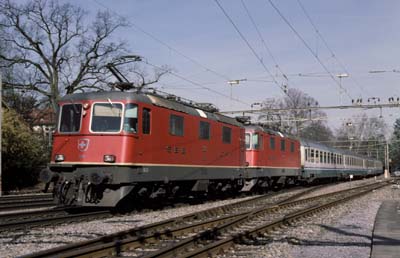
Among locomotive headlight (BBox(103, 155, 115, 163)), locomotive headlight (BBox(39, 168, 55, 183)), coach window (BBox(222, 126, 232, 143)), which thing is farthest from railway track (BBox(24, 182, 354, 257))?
coach window (BBox(222, 126, 232, 143))

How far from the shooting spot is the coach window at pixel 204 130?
19.2 m

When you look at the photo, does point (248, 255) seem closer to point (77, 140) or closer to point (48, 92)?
point (77, 140)

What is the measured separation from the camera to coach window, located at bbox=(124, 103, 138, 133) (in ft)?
49.2

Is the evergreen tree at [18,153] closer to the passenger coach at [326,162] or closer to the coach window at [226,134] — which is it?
the coach window at [226,134]

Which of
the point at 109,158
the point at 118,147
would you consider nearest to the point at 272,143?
the point at 118,147

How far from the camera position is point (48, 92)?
41.4 metres

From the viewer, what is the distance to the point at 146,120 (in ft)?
51.1

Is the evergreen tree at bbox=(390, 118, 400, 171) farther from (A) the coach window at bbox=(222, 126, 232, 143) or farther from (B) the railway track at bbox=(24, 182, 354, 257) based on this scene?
(B) the railway track at bbox=(24, 182, 354, 257)

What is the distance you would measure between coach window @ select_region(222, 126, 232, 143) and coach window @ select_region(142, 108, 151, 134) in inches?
247

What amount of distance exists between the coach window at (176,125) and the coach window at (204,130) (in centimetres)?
162

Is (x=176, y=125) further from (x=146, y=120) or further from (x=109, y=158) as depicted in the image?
(x=109, y=158)

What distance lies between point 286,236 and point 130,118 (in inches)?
225

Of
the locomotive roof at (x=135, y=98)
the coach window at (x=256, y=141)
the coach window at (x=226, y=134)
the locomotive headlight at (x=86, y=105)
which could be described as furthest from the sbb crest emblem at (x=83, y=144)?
the coach window at (x=256, y=141)

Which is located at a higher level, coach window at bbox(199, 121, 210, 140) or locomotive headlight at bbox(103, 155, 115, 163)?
coach window at bbox(199, 121, 210, 140)
